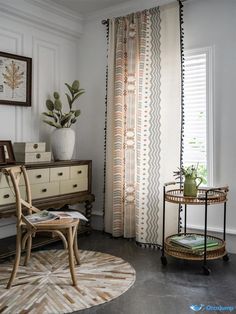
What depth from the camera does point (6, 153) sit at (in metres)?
3.34

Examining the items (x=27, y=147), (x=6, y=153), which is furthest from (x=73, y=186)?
(x=6, y=153)

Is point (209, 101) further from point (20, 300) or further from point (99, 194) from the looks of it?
point (20, 300)

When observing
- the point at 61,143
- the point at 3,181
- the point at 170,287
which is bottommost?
the point at 170,287

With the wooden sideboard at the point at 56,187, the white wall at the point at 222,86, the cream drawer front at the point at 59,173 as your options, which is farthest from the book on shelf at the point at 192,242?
the cream drawer front at the point at 59,173

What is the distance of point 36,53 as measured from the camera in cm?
389

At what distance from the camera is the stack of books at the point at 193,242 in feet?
9.64

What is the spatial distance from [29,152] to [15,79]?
2.69 ft

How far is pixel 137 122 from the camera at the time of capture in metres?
3.72

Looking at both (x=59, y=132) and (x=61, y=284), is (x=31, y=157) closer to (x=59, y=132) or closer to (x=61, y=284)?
(x=59, y=132)

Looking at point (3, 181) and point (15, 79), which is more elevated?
point (15, 79)

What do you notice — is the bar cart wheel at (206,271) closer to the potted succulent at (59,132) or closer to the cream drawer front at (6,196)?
the cream drawer front at (6,196)

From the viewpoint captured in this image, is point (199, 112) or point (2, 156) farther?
point (199, 112)

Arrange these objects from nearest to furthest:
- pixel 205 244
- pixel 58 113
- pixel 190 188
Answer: pixel 205 244, pixel 190 188, pixel 58 113

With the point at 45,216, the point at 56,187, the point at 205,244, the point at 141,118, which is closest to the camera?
the point at 45,216
